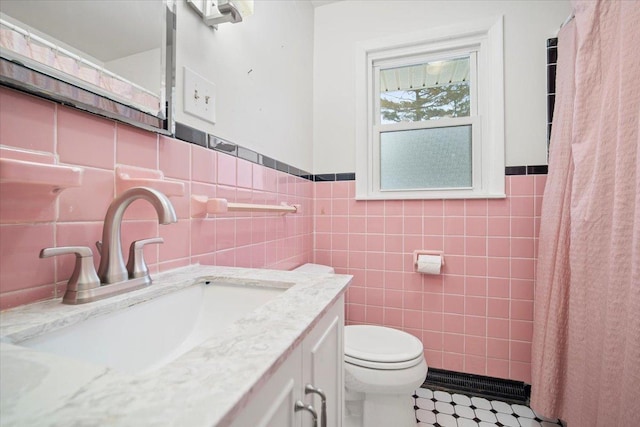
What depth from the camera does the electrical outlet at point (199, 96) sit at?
2.75ft

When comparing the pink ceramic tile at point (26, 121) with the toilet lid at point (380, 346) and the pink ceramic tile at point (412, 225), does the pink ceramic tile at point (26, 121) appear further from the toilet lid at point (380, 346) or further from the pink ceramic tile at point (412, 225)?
the pink ceramic tile at point (412, 225)

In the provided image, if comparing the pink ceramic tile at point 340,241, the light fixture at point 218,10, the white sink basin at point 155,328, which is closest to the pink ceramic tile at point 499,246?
the pink ceramic tile at point 340,241

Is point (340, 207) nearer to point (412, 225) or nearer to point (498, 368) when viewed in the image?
point (412, 225)

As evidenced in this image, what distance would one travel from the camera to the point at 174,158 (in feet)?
2.61

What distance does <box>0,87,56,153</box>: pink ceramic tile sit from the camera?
462mm

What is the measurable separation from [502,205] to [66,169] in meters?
1.74

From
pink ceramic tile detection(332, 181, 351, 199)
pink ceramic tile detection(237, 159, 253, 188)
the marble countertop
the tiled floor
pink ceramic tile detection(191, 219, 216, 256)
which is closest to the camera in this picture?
the marble countertop

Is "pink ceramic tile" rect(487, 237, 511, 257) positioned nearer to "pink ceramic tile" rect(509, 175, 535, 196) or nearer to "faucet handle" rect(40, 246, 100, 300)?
"pink ceramic tile" rect(509, 175, 535, 196)

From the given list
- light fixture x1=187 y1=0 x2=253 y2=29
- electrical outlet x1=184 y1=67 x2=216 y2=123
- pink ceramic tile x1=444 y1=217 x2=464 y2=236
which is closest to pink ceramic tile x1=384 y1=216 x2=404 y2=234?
pink ceramic tile x1=444 y1=217 x2=464 y2=236

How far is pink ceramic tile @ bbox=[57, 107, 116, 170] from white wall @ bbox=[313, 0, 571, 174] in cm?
132

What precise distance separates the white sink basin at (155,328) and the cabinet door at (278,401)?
22 cm

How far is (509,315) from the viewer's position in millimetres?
1505

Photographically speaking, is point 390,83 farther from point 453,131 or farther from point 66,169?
point 66,169

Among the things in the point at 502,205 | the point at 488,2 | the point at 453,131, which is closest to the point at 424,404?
the point at 502,205
